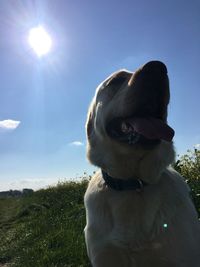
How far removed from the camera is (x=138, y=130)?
3660 millimetres

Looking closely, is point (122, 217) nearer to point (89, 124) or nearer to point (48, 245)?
point (89, 124)

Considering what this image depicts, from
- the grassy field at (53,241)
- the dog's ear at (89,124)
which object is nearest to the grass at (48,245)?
the grassy field at (53,241)

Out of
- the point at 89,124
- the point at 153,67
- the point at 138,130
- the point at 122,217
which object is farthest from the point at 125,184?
the point at 153,67

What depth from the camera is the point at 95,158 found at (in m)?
4.12

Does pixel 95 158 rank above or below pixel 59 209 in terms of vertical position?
below

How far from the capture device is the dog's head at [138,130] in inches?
147

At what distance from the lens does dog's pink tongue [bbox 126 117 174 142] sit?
3.63m

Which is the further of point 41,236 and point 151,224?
point 41,236

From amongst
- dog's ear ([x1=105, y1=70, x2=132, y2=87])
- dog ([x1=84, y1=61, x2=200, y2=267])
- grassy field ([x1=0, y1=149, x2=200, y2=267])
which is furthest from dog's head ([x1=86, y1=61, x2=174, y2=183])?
grassy field ([x1=0, y1=149, x2=200, y2=267])

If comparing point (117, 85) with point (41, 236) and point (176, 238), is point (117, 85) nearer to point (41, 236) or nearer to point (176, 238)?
point (176, 238)

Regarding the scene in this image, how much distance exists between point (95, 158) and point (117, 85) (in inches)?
29.6

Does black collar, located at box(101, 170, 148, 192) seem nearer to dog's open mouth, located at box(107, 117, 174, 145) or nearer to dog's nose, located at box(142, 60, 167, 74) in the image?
dog's open mouth, located at box(107, 117, 174, 145)

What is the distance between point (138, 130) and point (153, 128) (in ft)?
0.41

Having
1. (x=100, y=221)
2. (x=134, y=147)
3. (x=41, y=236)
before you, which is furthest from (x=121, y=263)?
(x=41, y=236)
